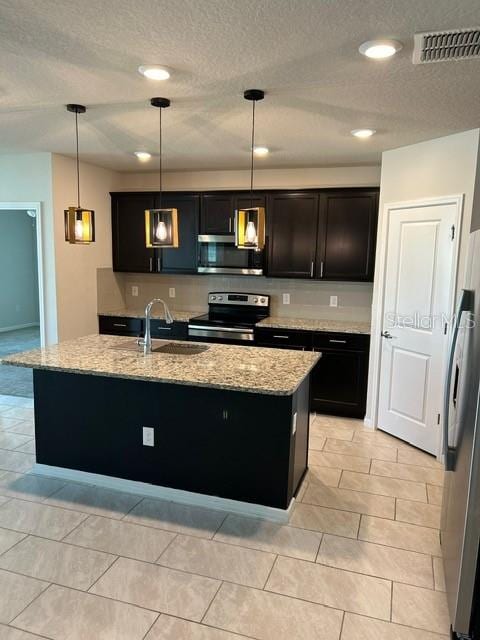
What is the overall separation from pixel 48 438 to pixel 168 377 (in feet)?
4.31

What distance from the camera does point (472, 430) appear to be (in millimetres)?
1764

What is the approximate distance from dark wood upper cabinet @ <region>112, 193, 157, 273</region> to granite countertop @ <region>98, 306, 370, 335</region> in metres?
0.56

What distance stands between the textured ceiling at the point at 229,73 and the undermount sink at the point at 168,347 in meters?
1.64

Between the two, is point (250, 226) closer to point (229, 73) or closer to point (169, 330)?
point (229, 73)

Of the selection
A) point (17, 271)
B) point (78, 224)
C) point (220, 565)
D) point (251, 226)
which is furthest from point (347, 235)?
point (17, 271)

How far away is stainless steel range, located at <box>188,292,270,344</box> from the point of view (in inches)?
189

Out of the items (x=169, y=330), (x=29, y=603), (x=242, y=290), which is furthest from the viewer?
(x=242, y=290)

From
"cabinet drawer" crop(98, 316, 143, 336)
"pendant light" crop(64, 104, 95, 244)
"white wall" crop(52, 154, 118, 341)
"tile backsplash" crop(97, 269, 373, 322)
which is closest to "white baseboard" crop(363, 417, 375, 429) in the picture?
"tile backsplash" crop(97, 269, 373, 322)

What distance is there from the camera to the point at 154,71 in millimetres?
2393

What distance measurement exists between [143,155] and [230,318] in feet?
6.28

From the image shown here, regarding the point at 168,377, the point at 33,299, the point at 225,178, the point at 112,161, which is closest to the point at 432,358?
the point at 168,377

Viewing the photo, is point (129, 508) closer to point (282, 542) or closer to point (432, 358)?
point (282, 542)

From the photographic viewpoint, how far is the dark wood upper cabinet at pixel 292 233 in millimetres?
4750

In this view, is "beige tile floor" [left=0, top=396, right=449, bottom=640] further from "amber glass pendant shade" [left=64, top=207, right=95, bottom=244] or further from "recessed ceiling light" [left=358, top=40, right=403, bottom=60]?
"recessed ceiling light" [left=358, top=40, right=403, bottom=60]
